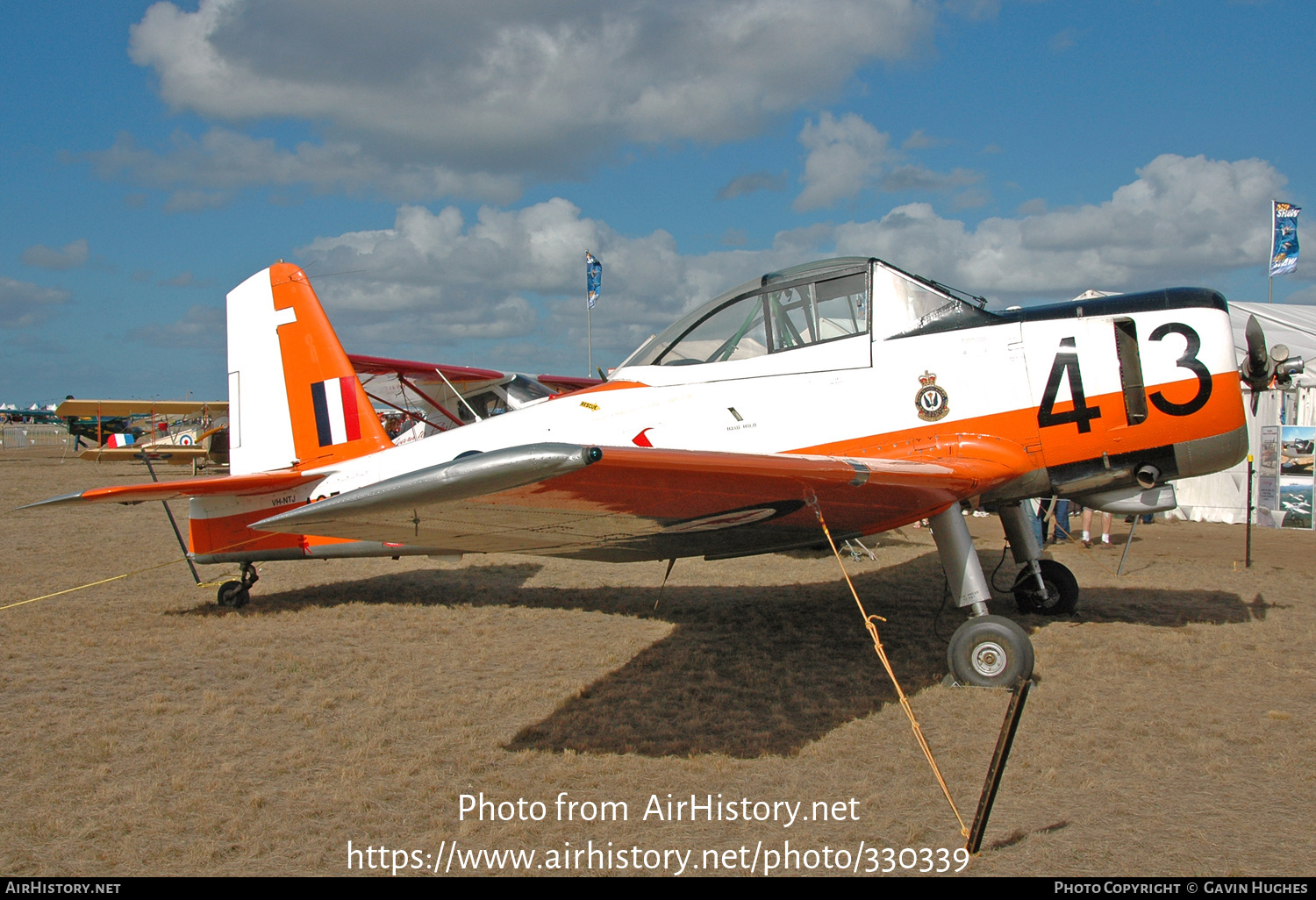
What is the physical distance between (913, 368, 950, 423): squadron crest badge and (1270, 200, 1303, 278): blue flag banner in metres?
20.3

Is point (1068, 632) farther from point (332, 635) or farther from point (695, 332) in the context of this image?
point (332, 635)

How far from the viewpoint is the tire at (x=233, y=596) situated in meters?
7.05

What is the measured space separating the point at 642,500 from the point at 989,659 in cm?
246

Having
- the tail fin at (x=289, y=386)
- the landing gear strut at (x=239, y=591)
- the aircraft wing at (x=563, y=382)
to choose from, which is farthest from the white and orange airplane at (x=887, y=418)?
the aircraft wing at (x=563, y=382)

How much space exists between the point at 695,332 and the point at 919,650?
2.70 m

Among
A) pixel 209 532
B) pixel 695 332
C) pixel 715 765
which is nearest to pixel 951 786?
pixel 715 765

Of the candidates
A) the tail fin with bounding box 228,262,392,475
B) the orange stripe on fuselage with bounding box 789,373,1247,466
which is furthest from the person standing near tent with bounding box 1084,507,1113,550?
the tail fin with bounding box 228,262,392,475

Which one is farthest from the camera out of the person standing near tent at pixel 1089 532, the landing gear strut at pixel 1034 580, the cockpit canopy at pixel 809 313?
the person standing near tent at pixel 1089 532

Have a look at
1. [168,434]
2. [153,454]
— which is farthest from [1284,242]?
[168,434]

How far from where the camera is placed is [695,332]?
538 centimetres

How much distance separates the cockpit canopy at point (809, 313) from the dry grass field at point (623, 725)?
6.90 ft

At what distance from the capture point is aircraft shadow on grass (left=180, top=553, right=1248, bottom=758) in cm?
404

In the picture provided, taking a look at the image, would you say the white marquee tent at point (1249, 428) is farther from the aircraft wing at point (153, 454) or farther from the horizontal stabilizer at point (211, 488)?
the aircraft wing at point (153, 454)

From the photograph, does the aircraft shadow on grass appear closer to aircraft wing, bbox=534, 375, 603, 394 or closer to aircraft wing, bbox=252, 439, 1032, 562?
aircraft wing, bbox=252, 439, 1032, 562
